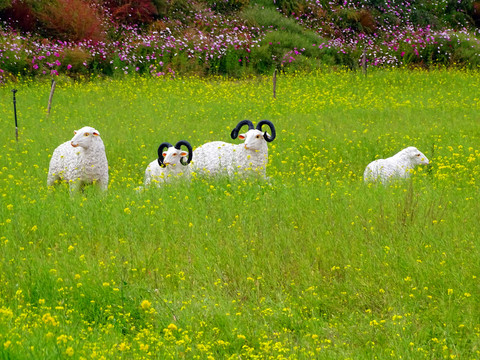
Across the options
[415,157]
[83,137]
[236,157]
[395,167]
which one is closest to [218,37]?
[236,157]

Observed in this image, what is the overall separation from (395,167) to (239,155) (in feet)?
9.41

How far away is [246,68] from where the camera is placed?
1028 inches

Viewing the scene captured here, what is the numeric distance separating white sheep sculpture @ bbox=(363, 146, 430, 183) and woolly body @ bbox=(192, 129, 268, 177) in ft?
6.33

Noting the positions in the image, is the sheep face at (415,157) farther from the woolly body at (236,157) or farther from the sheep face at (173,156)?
the sheep face at (173,156)

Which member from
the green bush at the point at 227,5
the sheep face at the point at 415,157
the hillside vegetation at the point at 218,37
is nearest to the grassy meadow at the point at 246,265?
the sheep face at the point at 415,157

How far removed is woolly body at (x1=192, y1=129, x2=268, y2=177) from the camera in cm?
1024

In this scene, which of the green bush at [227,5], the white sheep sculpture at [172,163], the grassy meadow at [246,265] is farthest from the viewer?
the green bush at [227,5]

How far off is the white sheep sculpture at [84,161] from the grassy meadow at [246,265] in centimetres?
24

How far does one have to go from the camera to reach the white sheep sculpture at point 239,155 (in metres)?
10.2

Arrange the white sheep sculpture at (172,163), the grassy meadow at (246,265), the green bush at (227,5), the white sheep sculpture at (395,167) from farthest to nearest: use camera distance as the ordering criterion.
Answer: the green bush at (227,5)
the white sheep sculpture at (395,167)
the white sheep sculpture at (172,163)
the grassy meadow at (246,265)

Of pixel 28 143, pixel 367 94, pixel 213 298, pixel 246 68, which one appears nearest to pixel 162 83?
pixel 246 68

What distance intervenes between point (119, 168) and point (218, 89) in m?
10.6

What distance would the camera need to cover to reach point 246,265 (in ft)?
22.1

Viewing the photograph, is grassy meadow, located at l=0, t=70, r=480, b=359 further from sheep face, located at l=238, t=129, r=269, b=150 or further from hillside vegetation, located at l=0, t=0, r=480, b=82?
hillside vegetation, located at l=0, t=0, r=480, b=82
